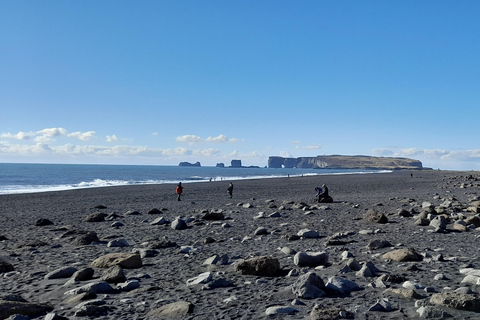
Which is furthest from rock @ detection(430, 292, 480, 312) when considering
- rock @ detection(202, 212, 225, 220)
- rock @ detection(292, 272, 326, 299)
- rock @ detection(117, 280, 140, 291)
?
rock @ detection(202, 212, 225, 220)

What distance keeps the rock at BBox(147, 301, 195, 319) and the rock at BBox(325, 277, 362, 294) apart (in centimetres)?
204

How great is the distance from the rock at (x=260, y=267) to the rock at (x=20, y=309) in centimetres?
314

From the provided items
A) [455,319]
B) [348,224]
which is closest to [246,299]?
[455,319]

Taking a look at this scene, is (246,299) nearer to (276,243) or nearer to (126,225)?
(276,243)

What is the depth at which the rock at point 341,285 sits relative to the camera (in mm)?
5691

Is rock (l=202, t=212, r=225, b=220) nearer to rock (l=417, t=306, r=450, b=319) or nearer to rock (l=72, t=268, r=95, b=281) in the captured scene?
rock (l=72, t=268, r=95, b=281)

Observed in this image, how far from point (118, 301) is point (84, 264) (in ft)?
10.6

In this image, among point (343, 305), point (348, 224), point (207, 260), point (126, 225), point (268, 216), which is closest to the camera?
point (343, 305)

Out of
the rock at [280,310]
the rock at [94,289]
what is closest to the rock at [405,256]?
the rock at [280,310]

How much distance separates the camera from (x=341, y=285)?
227 inches

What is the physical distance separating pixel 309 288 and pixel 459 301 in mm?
1860

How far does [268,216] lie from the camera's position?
16.9 metres

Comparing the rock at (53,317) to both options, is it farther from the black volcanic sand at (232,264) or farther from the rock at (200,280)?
the rock at (200,280)

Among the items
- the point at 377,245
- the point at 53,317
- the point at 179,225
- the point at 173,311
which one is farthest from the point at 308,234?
the point at 53,317
